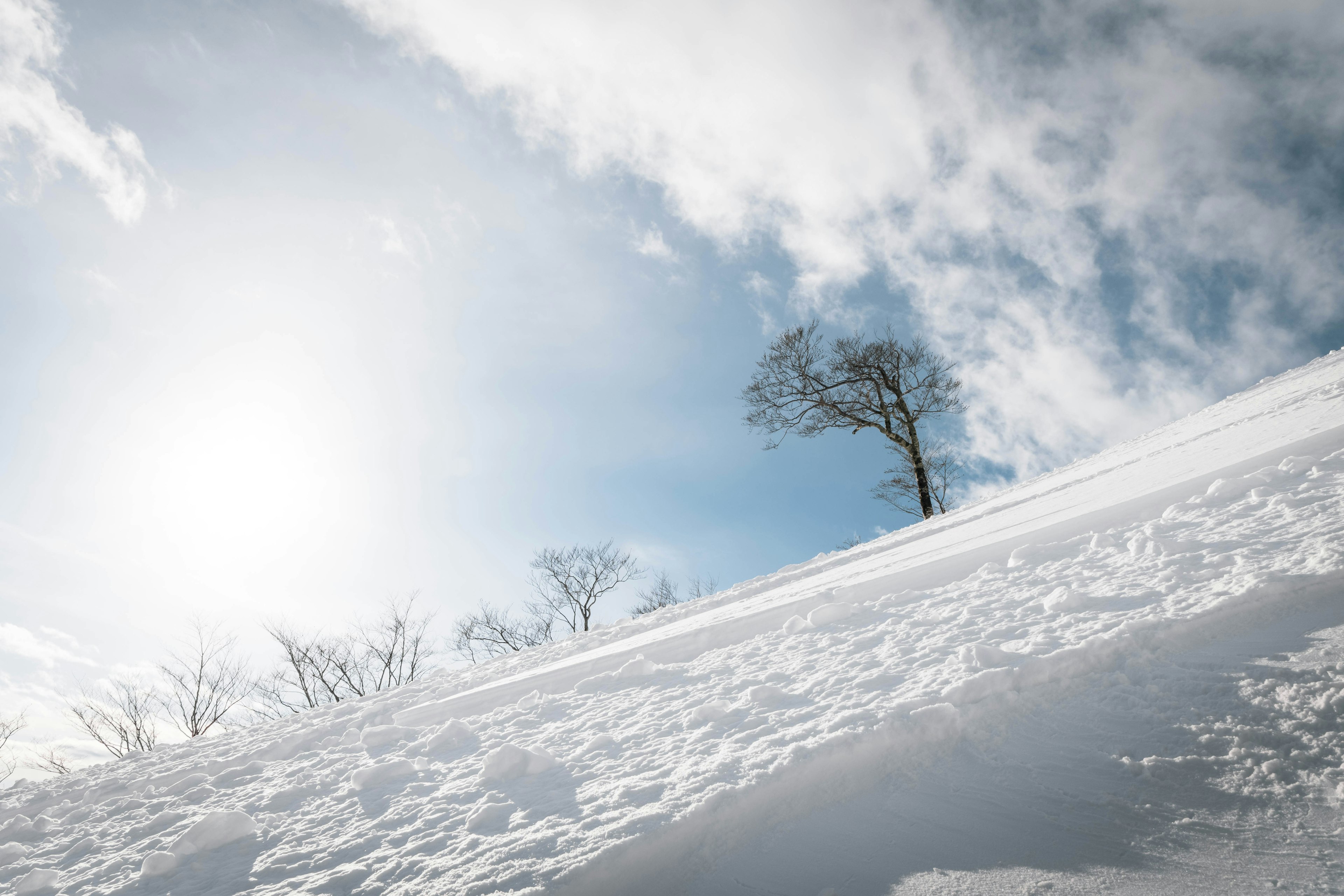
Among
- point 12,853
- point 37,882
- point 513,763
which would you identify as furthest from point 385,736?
point 12,853

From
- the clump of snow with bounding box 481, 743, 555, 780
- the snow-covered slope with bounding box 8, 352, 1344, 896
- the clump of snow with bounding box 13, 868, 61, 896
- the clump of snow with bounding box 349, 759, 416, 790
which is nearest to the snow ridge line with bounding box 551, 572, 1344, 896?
the snow-covered slope with bounding box 8, 352, 1344, 896

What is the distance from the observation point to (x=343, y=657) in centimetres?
1572

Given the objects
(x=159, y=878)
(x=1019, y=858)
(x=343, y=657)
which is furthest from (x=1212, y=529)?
(x=343, y=657)

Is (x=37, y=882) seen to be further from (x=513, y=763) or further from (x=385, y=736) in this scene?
(x=513, y=763)

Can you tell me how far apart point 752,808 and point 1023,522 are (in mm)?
2920

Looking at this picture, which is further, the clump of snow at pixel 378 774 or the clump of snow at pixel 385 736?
the clump of snow at pixel 385 736

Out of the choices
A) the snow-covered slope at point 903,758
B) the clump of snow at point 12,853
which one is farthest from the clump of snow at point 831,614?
the clump of snow at point 12,853

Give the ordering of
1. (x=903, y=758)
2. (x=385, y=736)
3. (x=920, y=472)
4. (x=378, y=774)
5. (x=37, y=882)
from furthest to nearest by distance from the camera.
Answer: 1. (x=920, y=472)
2. (x=385, y=736)
3. (x=378, y=774)
4. (x=37, y=882)
5. (x=903, y=758)

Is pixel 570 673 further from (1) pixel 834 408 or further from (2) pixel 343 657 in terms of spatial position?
(2) pixel 343 657

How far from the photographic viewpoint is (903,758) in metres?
1.49

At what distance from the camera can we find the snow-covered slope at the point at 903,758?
1218 mm

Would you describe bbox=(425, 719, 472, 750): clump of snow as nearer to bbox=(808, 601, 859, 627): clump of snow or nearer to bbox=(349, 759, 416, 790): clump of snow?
bbox=(349, 759, 416, 790): clump of snow

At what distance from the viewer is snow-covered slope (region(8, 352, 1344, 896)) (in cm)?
122

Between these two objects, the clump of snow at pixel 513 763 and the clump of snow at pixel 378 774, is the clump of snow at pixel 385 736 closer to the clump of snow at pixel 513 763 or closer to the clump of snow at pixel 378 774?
the clump of snow at pixel 378 774
